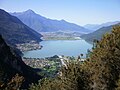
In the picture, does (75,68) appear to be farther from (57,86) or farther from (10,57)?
(10,57)

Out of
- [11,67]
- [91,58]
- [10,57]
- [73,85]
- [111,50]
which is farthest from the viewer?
[10,57]

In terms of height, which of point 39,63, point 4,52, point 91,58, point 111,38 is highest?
point 111,38

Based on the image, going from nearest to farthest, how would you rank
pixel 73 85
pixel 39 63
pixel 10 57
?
pixel 73 85 → pixel 10 57 → pixel 39 63

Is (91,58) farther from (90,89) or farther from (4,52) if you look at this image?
(4,52)

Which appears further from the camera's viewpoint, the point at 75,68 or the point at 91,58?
the point at 91,58

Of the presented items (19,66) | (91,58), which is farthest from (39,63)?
(91,58)

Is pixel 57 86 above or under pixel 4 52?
above

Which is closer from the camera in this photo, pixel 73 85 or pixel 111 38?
pixel 73 85

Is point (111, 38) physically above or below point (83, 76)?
above

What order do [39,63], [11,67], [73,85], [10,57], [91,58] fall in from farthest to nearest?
[39,63]
[10,57]
[11,67]
[91,58]
[73,85]
